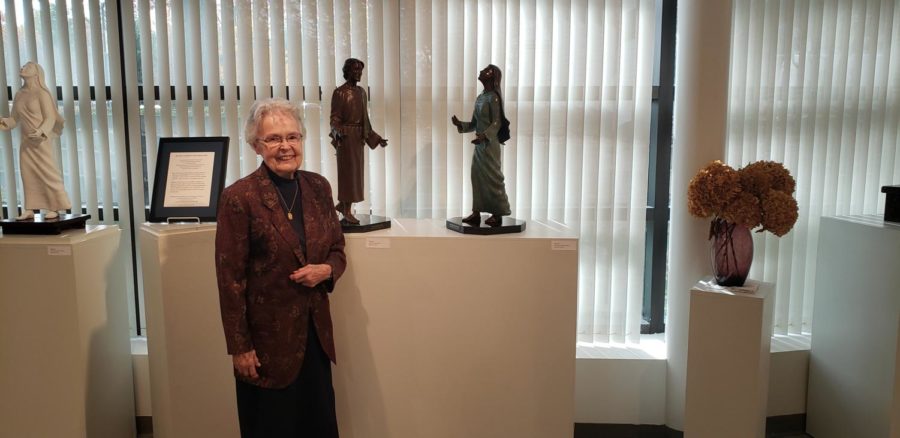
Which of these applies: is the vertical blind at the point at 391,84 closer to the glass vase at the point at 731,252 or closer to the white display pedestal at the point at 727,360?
the glass vase at the point at 731,252

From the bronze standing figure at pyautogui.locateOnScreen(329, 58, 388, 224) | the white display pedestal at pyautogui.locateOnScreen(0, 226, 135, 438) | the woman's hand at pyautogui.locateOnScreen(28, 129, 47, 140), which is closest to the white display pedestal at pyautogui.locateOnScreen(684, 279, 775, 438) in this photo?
the bronze standing figure at pyautogui.locateOnScreen(329, 58, 388, 224)

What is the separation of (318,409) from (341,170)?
92 cm

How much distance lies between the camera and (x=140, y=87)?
288cm

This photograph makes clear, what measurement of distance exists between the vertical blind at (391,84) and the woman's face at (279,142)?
1.05 metres

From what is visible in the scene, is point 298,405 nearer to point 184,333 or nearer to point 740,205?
point 184,333

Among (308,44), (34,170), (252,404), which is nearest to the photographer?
(252,404)

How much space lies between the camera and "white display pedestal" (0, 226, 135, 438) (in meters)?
2.27

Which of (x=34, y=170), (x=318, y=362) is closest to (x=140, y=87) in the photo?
(x=34, y=170)

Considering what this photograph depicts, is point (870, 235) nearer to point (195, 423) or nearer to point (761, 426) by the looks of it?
point (761, 426)

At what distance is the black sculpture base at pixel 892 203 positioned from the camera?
2.50 meters

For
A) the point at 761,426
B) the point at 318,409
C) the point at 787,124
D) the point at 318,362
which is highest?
the point at 787,124

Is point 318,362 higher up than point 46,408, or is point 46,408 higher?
point 318,362

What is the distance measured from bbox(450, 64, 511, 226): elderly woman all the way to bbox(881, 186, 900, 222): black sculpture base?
1.66 meters

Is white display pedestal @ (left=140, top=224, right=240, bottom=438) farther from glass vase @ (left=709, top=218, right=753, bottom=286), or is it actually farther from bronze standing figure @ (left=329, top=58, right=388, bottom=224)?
glass vase @ (left=709, top=218, right=753, bottom=286)
